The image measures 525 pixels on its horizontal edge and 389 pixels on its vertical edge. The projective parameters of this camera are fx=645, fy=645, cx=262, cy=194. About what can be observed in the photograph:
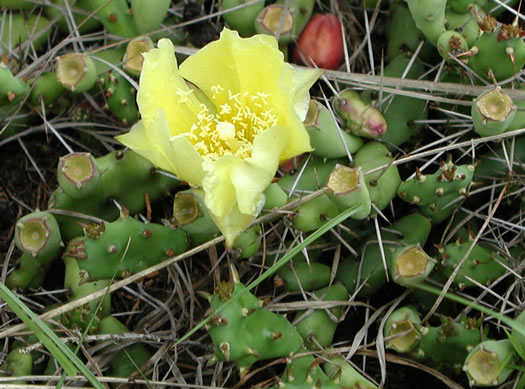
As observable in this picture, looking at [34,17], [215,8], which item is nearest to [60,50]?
[34,17]

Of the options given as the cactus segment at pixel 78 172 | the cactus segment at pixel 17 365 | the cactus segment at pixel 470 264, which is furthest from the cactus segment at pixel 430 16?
the cactus segment at pixel 17 365

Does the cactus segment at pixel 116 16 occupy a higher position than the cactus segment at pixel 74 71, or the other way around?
the cactus segment at pixel 116 16

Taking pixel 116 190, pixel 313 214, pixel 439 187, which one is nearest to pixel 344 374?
pixel 313 214

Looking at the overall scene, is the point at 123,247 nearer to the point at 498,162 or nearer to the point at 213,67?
the point at 213,67

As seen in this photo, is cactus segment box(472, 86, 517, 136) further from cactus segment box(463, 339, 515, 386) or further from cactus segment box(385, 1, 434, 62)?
cactus segment box(463, 339, 515, 386)

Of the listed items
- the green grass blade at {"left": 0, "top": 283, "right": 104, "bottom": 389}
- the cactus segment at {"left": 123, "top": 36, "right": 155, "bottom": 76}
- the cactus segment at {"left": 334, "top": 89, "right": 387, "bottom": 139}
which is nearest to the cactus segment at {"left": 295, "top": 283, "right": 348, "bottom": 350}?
the cactus segment at {"left": 334, "top": 89, "right": 387, "bottom": 139}

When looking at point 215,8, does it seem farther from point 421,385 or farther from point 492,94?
point 421,385

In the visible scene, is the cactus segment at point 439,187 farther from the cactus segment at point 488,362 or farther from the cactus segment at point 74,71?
the cactus segment at point 74,71
